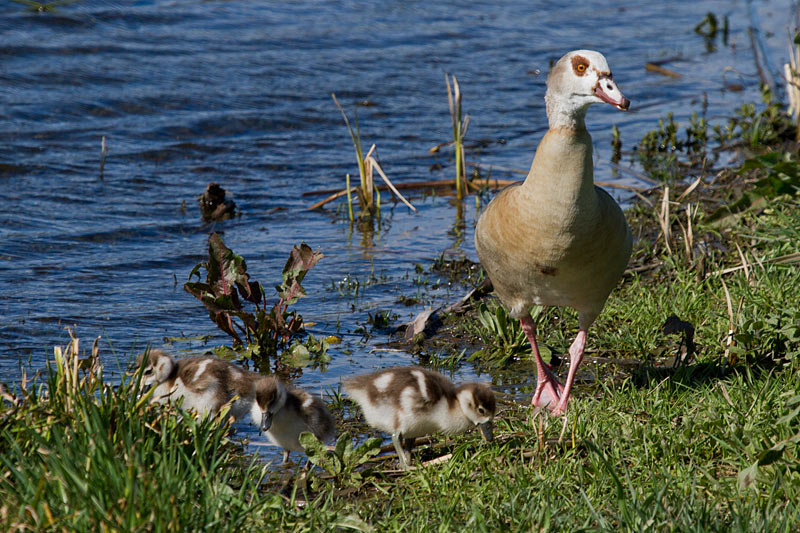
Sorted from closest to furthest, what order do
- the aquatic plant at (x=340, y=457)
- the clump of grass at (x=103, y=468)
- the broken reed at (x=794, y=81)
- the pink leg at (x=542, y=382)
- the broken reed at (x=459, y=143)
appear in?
the clump of grass at (x=103, y=468) → the aquatic plant at (x=340, y=457) → the pink leg at (x=542, y=382) → the broken reed at (x=459, y=143) → the broken reed at (x=794, y=81)

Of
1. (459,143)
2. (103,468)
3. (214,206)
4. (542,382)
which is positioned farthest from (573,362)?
(214,206)

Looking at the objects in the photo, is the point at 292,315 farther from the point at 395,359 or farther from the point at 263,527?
the point at 263,527

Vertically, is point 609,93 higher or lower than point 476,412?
higher

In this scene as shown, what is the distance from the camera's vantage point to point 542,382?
5.79m

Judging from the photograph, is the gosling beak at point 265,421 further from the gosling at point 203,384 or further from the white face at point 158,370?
the white face at point 158,370

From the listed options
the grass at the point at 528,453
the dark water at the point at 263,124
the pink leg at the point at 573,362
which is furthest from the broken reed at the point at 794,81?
the pink leg at the point at 573,362

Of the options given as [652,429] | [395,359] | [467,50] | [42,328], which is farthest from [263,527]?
[467,50]

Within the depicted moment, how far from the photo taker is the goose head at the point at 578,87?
5.05 metres

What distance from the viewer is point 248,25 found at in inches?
683

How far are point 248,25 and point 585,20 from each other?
6.71 meters

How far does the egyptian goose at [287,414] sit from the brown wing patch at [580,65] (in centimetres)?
220

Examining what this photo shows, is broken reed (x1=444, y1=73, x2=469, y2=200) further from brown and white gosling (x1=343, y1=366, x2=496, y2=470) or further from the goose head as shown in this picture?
brown and white gosling (x1=343, y1=366, x2=496, y2=470)

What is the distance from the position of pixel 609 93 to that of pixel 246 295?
282 cm

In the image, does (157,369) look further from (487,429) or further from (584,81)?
(584,81)
